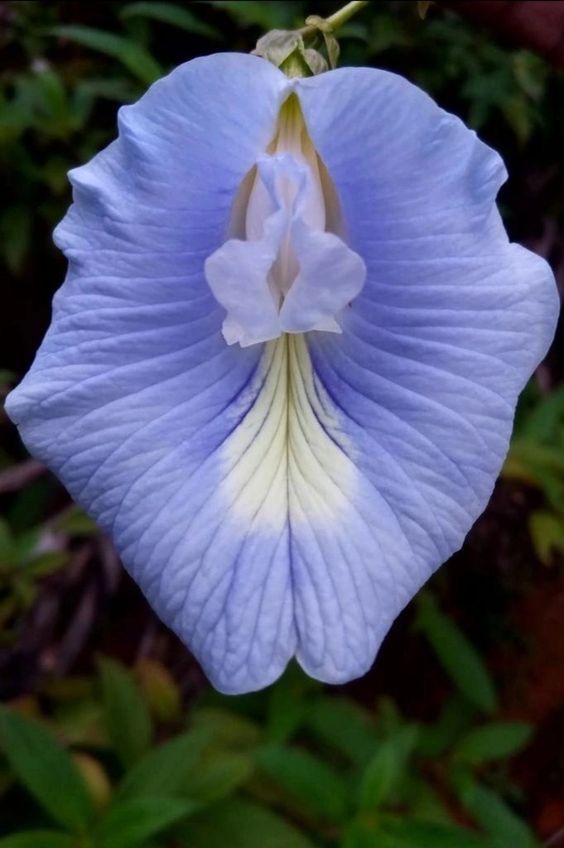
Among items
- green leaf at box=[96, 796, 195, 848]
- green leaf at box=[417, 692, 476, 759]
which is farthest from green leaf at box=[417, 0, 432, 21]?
green leaf at box=[417, 692, 476, 759]

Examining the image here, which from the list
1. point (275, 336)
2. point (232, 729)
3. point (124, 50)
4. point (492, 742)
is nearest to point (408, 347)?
point (275, 336)

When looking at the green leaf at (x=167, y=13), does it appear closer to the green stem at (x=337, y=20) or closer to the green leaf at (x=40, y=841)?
the green stem at (x=337, y=20)

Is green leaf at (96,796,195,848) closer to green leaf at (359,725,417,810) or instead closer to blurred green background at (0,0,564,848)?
blurred green background at (0,0,564,848)

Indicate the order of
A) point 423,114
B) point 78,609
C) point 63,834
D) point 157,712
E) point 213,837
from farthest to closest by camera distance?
point 78,609 < point 157,712 < point 213,837 < point 63,834 < point 423,114

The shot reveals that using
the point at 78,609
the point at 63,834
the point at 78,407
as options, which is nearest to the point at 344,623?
the point at 78,407

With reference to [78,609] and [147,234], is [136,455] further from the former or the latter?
[78,609]

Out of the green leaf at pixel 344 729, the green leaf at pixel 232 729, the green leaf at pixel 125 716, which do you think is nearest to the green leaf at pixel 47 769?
the green leaf at pixel 125 716
